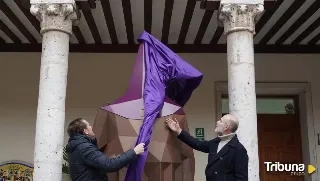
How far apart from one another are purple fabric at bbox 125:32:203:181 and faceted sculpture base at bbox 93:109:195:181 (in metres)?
0.12

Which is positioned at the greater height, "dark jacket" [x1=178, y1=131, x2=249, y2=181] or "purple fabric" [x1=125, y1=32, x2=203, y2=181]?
"purple fabric" [x1=125, y1=32, x2=203, y2=181]

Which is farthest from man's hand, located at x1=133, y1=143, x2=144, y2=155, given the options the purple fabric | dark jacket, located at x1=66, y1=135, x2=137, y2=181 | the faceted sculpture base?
the faceted sculpture base

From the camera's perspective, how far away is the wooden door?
9883mm

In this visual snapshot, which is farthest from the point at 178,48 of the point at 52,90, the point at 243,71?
the point at 52,90

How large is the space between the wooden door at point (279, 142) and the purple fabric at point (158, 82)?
5880mm

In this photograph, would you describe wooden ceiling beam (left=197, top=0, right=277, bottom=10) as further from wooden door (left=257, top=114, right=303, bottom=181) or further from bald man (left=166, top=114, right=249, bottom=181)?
wooden door (left=257, top=114, right=303, bottom=181)

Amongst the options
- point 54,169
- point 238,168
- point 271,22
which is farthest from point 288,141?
point 238,168

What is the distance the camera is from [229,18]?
6070 millimetres

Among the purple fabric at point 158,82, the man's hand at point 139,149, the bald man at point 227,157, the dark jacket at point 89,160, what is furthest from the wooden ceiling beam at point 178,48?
the dark jacket at point 89,160

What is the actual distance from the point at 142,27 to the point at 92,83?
183cm

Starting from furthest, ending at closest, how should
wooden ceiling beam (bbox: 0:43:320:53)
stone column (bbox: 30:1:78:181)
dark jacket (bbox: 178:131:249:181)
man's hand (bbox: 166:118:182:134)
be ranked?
wooden ceiling beam (bbox: 0:43:320:53) < stone column (bbox: 30:1:78:181) < man's hand (bbox: 166:118:182:134) < dark jacket (bbox: 178:131:249:181)

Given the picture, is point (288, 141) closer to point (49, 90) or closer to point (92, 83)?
point (92, 83)

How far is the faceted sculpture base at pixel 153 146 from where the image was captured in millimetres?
3918

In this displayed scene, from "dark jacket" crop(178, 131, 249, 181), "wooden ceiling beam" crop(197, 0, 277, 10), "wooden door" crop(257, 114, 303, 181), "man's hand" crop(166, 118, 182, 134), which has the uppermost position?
"wooden ceiling beam" crop(197, 0, 277, 10)
